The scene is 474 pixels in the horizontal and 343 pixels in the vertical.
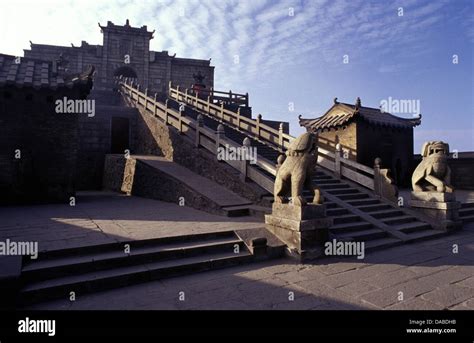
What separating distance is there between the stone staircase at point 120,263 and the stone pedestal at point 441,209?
19.0 feet

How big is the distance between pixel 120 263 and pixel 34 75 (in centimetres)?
922

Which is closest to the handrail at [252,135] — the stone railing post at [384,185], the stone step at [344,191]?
the stone railing post at [384,185]

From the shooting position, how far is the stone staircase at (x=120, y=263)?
3.90 meters

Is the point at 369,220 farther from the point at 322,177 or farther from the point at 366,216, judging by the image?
the point at 322,177

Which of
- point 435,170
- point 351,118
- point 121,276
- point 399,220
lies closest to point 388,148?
point 351,118

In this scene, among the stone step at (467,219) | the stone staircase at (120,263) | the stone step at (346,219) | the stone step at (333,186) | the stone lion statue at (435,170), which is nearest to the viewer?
the stone staircase at (120,263)

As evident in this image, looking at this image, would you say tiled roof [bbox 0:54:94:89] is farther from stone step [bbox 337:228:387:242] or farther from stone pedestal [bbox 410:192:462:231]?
stone pedestal [bbox 410:192:462:231]

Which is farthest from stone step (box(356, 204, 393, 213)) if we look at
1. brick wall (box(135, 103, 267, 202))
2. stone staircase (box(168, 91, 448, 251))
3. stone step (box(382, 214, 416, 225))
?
brick wall (box(135, 103, 267, 202))

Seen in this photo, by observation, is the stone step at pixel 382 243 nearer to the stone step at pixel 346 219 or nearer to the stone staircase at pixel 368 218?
the stone staircase at pixel 368 218

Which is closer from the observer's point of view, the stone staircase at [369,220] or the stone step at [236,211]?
the stone staircase at [369,220]

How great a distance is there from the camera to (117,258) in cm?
451

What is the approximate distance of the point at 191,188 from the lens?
884 cm
